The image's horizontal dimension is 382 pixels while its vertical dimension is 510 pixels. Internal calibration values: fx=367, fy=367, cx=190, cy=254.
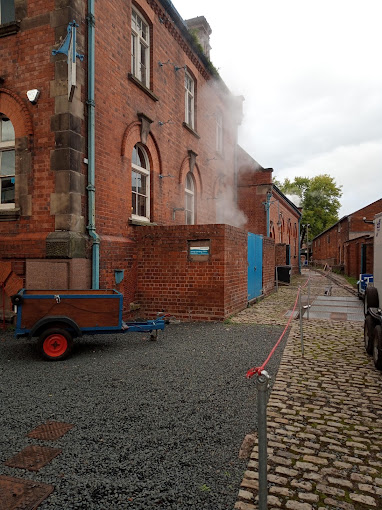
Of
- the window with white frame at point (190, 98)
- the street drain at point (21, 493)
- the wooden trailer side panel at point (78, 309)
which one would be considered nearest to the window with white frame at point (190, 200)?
the window with white frame at point (190, 98)

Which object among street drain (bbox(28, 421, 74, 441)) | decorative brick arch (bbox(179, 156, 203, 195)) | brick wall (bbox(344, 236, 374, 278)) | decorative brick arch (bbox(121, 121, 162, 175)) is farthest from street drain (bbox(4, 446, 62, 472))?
brick wall (bbox(344, 236, 374, 278))

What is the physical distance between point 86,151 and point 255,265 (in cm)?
716

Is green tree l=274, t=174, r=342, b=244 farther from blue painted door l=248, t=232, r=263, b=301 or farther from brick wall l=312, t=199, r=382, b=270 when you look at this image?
blue painted door l=248, t=232, r=263, b=301

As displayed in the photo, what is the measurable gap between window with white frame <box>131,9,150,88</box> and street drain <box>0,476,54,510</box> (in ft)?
32.1

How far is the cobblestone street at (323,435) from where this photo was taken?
2465mm

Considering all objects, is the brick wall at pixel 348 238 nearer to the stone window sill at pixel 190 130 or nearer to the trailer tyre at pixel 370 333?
the stone window sill at pixel 190 130

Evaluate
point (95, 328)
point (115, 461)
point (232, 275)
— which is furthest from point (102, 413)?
point (232, 275)

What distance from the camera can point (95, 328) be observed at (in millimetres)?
5809

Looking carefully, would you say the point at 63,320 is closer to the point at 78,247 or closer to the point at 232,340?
the point at 78,247

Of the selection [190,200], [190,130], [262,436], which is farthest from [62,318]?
[190,130]

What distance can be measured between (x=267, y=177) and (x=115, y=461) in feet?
64.6

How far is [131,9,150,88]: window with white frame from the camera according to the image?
10000 millimetres

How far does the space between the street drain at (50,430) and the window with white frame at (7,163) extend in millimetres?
5994

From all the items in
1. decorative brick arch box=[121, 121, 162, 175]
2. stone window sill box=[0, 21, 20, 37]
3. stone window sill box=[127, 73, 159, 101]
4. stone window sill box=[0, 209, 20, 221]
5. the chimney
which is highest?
the chimney
